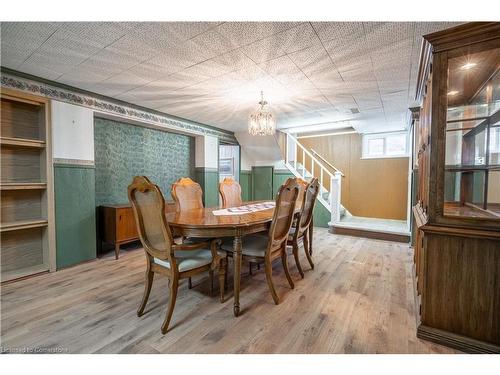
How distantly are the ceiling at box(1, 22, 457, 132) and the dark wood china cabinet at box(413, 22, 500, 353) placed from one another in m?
0.38

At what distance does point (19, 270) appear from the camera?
2.68 metres

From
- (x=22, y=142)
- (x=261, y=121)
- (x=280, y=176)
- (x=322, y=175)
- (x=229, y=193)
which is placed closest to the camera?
(x=22, y=142)

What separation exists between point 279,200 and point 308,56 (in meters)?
1.34

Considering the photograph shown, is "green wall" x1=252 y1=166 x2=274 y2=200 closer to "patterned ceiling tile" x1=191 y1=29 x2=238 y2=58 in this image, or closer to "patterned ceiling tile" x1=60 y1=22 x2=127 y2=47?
"patterned ceiling tile" x1=191 y1=29 x2=238 y2=58

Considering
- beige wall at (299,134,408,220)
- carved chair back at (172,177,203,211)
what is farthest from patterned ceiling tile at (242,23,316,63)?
beige wall at (299,134,408,220)

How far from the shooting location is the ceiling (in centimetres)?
173

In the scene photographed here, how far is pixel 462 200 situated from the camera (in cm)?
171

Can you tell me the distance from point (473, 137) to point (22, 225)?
14.3ft

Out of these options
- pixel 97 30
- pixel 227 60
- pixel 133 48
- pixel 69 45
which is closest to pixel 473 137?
pixel 227 60

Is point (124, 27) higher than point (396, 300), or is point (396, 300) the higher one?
point (124, 27)

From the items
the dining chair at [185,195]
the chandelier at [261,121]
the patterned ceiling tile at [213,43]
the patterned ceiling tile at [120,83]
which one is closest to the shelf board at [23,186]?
the patterned ceiling tile at [120,83]

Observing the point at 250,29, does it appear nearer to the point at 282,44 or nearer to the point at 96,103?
the point at 282,44

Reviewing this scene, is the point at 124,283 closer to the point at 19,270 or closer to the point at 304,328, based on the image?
the point at 19,270
